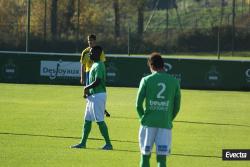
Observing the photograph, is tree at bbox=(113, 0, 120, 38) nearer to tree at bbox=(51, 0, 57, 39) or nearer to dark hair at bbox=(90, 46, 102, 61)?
tree at bbox=(51, 0, 57, 39)

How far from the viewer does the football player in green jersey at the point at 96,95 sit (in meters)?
14.7

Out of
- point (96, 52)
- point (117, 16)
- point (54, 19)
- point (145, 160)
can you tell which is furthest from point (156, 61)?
point (117, 16)

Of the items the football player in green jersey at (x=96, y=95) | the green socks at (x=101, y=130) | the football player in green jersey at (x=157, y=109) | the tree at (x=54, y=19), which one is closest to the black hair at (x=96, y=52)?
the football player in green jersey at (x=96, y=95)

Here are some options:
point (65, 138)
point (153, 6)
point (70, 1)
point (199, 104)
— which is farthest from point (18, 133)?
point (153, 6)

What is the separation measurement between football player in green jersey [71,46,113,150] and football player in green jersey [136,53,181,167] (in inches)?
152

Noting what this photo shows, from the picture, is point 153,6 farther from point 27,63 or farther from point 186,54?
point 27,63

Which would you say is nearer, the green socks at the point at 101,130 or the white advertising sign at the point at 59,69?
the green socks at the point at 101,130

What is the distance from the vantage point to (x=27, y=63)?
35.0 m

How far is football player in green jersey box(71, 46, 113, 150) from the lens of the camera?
14655 mm

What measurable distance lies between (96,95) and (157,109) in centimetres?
428

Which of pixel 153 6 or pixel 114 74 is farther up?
pixel 153 6

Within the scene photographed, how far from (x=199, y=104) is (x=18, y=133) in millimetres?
11027

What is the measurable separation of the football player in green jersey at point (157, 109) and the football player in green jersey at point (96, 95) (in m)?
3.86

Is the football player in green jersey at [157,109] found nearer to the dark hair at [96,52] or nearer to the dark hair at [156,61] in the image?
the dark hair at [156,61]
